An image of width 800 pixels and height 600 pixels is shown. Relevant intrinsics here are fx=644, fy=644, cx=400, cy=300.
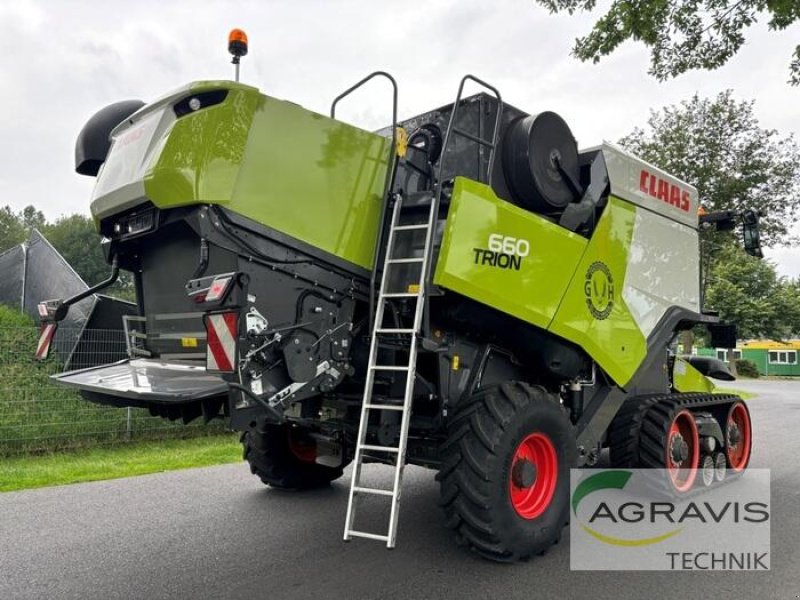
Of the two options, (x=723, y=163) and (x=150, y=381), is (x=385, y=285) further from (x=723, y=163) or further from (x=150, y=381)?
(x=723, y=163)

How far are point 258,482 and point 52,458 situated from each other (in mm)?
3404

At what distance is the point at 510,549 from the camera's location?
3961 mm

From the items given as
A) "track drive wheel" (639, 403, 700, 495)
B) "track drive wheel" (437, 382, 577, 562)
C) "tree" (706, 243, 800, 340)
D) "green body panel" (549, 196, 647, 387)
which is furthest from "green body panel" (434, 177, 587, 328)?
"tree" (706, 243, 800, 340)

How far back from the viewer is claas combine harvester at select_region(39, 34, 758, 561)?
146 inches

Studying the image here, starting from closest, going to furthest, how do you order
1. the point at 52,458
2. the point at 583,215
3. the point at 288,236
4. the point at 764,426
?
the point at 288,236 → the point at 583,215 → the point at 52,458 → the point at 764,426

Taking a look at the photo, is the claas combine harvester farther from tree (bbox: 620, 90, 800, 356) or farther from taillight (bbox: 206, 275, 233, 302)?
tree (bbox: 620, 90, 800, 356)

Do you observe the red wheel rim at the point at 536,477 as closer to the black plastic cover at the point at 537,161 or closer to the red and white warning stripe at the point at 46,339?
the black plastic cover at the point at 537,161

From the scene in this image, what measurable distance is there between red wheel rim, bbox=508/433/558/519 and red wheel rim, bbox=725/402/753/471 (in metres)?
3.45

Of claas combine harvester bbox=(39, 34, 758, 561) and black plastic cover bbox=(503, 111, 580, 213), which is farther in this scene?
black plastic cover bbox=(503, 111, 580, 213)

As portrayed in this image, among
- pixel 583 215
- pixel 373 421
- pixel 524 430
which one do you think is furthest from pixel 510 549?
pixel 583 215

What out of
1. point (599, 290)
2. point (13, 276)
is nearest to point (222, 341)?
point (599, 290)

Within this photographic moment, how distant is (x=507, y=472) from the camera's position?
3.99 meters

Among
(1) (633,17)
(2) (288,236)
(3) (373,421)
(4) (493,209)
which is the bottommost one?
(3) (373,421)

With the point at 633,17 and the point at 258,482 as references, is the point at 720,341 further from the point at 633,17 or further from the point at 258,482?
the point at 258,482
